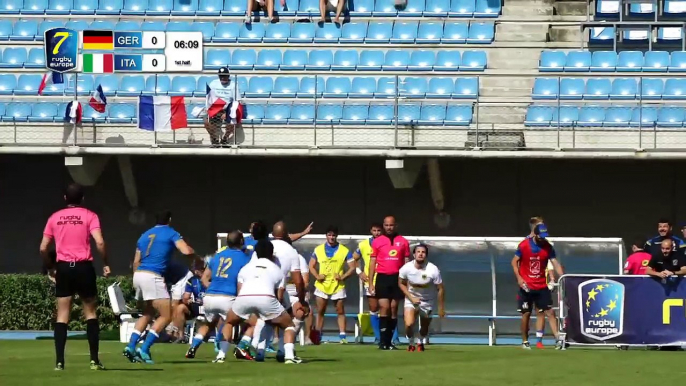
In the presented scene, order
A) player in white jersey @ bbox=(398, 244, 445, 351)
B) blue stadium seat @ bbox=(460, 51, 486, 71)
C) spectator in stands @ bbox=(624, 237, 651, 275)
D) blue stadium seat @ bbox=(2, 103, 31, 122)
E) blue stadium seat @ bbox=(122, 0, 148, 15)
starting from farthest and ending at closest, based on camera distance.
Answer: blue stadium seat @ bbox=(122, 0, 148, 15)
blue stadium seat @ bbox=(460, 51, 486, 71)
blue stadium seat @ bbox=(2, 103, 31, 122)
spectator in stands @ bbox=(624, 237, 651, 275)
player in white jersey @ bbox=(398, 244, 445, 351)

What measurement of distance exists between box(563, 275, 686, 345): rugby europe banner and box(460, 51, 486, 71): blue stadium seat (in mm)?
8591

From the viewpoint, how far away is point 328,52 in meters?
29.1

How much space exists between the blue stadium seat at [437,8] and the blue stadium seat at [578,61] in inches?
130

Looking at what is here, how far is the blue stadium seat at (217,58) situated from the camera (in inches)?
1146

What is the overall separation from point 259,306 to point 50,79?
14.5 meters

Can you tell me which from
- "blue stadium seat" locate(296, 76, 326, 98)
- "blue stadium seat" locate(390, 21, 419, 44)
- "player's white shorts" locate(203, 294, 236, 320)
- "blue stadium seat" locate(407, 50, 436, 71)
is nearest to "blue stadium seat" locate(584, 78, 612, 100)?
"blue stadium seat" locate(407, 50, 436, 71)

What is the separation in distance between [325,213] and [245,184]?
5.73ft

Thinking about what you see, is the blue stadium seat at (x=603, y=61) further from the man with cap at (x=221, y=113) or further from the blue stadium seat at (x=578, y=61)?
the man with cap at (x=221, y=113)

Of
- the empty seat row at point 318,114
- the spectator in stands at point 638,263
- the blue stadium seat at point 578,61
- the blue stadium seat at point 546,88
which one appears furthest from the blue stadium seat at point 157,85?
the spectator in stands at point 638,263

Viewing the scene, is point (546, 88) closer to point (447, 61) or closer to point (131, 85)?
point (447, 61)

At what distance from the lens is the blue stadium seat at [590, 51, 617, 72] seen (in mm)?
28000

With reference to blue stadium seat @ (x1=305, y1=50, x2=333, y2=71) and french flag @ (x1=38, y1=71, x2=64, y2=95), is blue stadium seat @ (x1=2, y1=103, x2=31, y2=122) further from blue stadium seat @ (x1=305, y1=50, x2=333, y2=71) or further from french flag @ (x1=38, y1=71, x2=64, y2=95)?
blue stadium seat @ (x1=305, y1=50, x2=333, y2=71)

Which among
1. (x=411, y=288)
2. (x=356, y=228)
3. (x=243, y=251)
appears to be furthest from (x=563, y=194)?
(x=243, y=251)

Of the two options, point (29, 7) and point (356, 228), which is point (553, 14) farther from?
point (29, 7)
